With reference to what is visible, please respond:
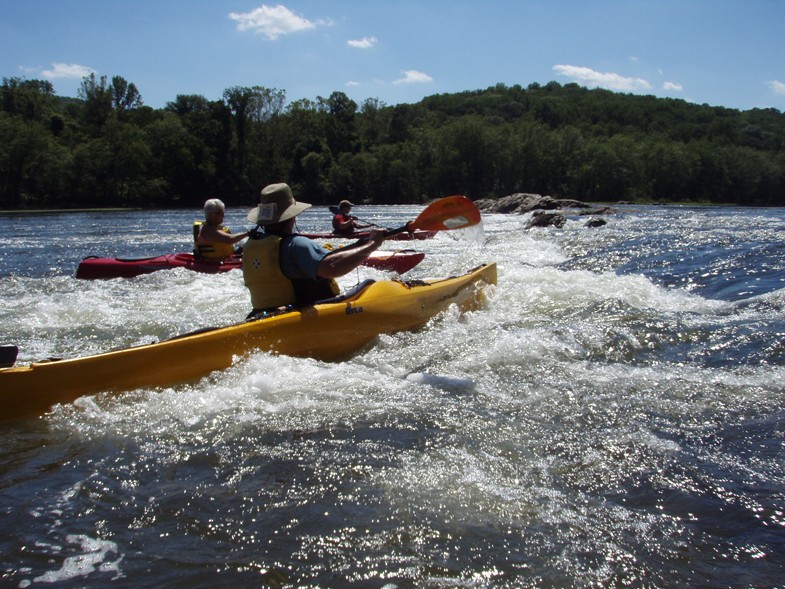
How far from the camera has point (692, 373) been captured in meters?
4.48

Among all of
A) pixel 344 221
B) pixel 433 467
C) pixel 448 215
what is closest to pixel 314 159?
pixel 344 221

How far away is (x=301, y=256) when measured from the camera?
4.46 m

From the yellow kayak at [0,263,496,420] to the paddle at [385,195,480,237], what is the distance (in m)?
0.60

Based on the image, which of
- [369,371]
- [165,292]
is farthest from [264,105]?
[369,371]

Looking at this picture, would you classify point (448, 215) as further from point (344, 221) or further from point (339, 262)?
point (344, 221)

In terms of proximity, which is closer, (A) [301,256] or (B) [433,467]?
(B) [433,467]

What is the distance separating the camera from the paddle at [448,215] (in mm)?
6258

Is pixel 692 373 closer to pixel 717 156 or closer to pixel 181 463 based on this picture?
pixel 181 463

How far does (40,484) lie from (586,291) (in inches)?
242

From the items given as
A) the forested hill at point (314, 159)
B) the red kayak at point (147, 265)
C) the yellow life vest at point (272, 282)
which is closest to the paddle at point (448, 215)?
the yellow life vest at point (272, 282)

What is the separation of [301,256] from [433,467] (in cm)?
200

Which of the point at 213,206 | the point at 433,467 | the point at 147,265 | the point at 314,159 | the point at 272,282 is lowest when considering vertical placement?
the point at 433,467

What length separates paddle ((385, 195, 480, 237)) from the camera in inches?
246

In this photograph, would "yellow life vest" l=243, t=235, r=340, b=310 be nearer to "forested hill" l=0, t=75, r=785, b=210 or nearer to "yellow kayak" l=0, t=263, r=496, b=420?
"yellow kayak" l=0, t=263, r=496, b=420
